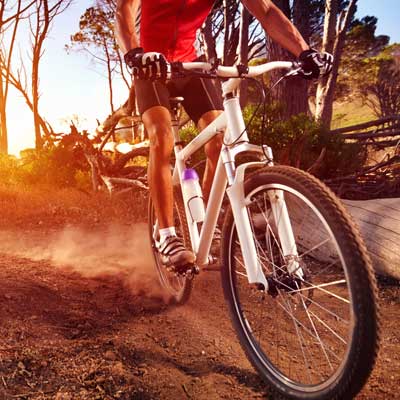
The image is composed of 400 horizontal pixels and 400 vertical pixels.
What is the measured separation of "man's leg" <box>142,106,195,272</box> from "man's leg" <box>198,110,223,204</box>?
280 millimetres

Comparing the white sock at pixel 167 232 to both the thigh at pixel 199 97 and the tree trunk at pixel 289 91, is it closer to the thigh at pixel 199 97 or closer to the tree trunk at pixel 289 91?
the thigh at pixel 199 97

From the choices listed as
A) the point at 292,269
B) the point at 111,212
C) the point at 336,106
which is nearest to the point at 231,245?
the point at 292,269

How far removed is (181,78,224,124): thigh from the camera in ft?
11.0

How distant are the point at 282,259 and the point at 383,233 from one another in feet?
7.17

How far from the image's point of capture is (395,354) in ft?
9.27

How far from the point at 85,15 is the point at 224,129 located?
2931 cm

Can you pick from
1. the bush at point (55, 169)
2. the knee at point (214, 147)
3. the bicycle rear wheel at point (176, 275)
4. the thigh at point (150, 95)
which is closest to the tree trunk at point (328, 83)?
the bush at point (55, 169)

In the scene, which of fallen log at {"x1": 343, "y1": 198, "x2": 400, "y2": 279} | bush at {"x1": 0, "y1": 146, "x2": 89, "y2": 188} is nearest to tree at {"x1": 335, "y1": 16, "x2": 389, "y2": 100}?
bush at {"x1": 0, "y1": 146, "x2": 89, "y2": 188}

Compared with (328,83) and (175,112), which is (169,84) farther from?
(328,83)

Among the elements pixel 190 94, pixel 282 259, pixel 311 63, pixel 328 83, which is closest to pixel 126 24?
pixel 190 94

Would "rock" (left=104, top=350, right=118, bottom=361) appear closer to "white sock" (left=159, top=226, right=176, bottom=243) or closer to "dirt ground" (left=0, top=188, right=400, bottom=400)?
"dirt ground" (left=0, top=188, right=400, bottom=400)

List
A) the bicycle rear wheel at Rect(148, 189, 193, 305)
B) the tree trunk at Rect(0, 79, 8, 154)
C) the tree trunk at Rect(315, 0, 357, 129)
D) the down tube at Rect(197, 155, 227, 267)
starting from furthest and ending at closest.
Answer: the tree trunk at Rect(0, 79, 8, 154) < the tree trunk at Rect(315, 0, 357, 129) < the bicycle rear wheel at Rect(148, 189, 193, 305) < the down tube at Rect(197, 155, 227, 267)

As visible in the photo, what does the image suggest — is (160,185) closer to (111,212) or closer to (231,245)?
(231,245)

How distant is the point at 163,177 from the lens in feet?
10.3
